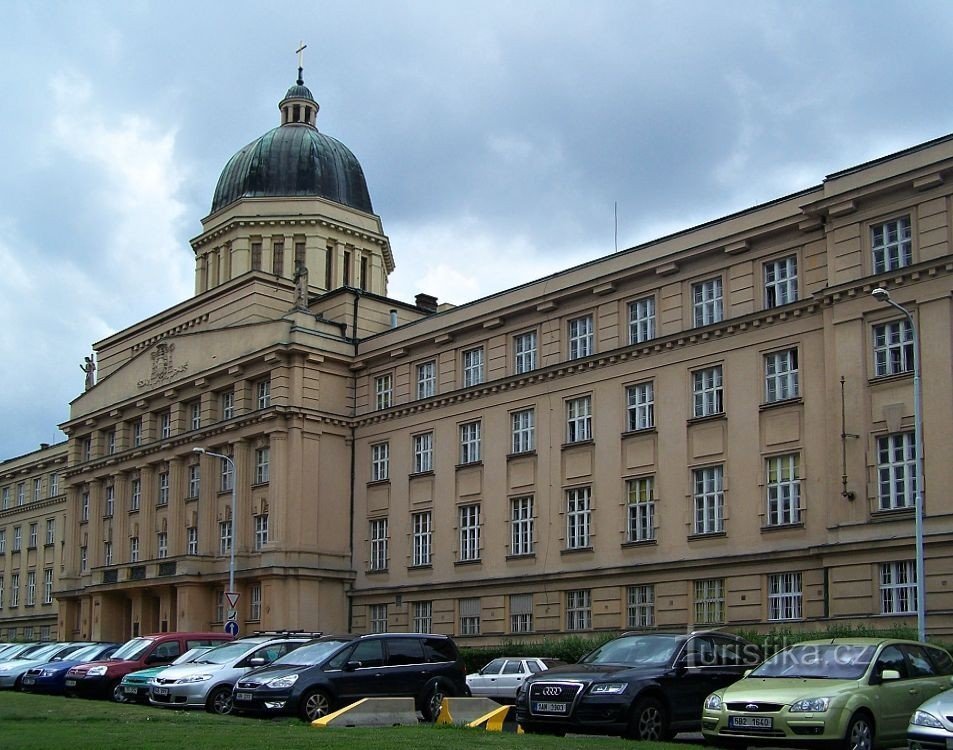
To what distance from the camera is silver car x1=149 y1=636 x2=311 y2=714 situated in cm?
2602

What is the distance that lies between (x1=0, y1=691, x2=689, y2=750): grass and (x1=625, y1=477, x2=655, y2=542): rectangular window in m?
18.2

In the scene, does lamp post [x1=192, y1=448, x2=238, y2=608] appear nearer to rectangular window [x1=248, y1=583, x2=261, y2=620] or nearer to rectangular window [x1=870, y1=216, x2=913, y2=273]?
rectangular window [x1=248, y1=583, x2=261, y2=620]

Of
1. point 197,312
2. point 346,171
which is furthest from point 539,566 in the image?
point 346,171

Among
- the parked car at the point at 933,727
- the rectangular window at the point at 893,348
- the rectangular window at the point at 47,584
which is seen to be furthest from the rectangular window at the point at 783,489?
the rectangular window at the point at 47,584

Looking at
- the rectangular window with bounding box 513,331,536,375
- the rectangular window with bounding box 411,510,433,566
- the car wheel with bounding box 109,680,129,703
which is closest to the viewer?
the car wheel with bounding box 109,680,129,703

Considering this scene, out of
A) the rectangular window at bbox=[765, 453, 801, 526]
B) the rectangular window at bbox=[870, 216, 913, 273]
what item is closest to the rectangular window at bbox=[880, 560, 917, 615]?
the rectangular window at bbox=[765, 453, 801, 526]

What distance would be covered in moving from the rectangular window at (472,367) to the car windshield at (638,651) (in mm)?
25666

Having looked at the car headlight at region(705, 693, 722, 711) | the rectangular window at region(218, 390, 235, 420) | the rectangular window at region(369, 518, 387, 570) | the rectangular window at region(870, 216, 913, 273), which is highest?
the rectangular window at region(870, 216, 913, 273)

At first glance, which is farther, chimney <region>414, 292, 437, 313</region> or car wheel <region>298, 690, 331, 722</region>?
chimney <region>414, 292, 437, 313</region>

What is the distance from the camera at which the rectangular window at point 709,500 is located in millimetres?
37031

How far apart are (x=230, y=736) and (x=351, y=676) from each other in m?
6.29

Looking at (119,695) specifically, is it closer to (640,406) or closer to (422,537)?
(640,406)

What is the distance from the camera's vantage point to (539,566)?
42.4m

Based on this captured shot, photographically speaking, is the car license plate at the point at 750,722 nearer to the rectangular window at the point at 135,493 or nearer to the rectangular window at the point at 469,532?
the rectangular window at the point at 469,532
